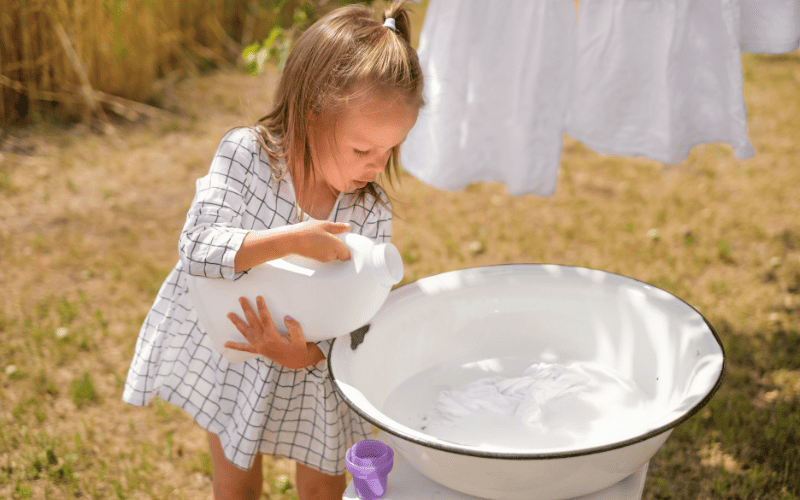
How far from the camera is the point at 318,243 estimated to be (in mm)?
945

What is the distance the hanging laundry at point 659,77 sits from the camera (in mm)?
1284

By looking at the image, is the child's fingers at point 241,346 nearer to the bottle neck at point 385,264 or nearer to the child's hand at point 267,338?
the child's hand at point 267,338

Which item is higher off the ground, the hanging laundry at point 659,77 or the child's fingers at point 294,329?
the hanging laundry at point 659,77

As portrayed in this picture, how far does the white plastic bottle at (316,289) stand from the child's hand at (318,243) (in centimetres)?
2

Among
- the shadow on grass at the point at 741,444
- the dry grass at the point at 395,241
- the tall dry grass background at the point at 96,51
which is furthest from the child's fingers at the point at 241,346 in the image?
the tall dry grass background at the point at 96,51

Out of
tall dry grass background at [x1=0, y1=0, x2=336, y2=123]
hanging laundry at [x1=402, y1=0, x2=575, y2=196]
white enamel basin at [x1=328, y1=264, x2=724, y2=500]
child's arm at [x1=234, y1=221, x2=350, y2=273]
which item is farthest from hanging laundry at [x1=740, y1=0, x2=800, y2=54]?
tall dry grass background at [x1=0, y1=0, x2=336, y2=123]

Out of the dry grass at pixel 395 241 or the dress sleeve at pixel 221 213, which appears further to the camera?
the dry grass at pixel 395 241

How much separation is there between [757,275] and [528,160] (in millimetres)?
1297

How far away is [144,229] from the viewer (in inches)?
105

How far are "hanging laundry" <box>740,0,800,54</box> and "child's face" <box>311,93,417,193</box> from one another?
681 millimetres

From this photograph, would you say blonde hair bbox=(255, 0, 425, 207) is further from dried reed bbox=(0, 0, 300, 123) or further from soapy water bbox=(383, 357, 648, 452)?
dried reed bbox=(0, 0, 300, 123)

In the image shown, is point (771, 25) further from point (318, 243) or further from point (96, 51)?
point (96, 51)

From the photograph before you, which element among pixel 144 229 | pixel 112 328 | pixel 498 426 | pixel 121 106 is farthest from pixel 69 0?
pixel 498 426

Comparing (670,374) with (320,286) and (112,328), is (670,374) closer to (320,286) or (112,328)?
(320,286)
